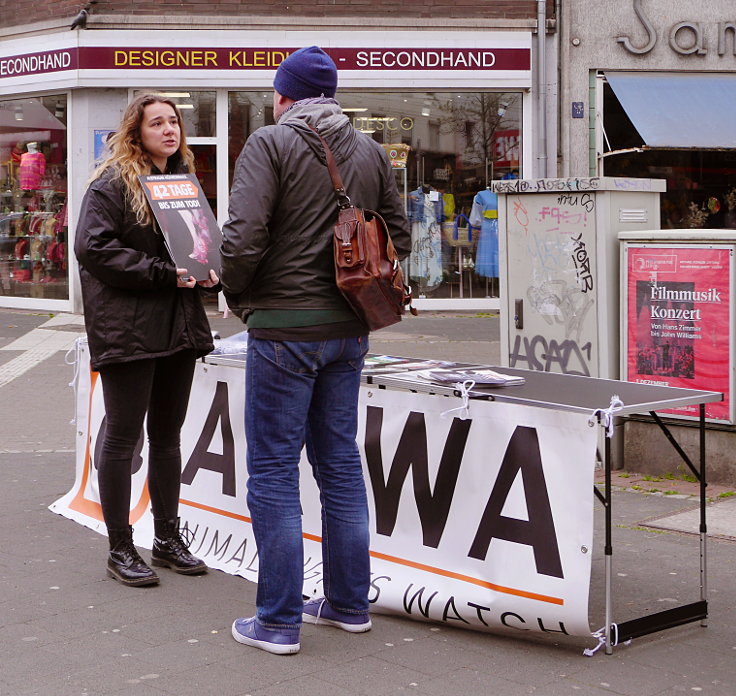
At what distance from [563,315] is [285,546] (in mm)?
3310

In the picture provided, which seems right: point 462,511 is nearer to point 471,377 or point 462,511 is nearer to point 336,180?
point 471,377

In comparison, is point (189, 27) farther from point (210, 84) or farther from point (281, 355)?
point (281, 355)

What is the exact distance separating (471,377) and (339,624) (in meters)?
1.01

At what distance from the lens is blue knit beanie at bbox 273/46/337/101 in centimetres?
407

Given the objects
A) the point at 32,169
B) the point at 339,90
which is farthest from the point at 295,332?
the point at 32,169

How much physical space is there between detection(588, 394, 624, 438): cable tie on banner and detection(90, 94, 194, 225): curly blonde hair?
77.4 inches

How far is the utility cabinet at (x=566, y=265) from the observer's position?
6.73 m

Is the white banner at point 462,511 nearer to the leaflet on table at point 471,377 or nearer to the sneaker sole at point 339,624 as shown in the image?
the leaflet on table at point 471,377

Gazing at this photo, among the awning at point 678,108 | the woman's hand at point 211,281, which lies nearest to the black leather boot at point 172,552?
the woman's hand at point 211,281

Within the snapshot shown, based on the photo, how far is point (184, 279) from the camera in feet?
15.3

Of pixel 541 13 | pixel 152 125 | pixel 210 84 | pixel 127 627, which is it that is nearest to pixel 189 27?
pixel 210 84

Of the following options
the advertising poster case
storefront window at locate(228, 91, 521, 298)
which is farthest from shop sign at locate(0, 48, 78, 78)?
the advertising poster case

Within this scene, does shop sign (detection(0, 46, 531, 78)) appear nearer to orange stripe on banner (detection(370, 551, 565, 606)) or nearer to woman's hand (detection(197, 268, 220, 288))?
woman's hand (detection(197, 268, 220, 288))

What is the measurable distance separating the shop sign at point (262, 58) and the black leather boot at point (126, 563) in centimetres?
1213
